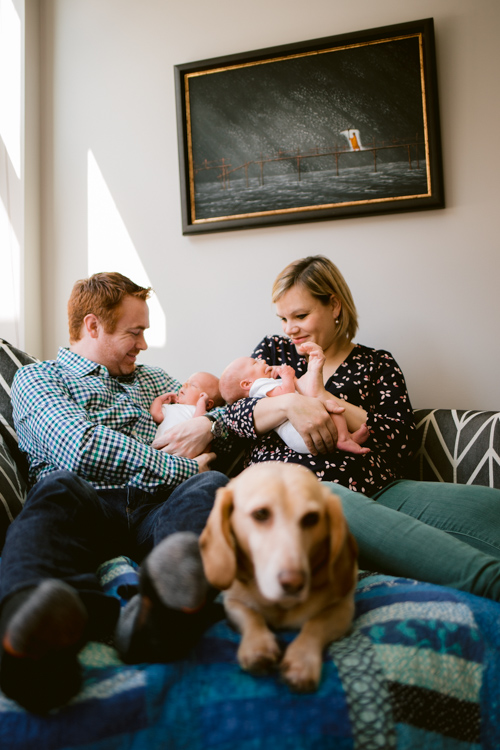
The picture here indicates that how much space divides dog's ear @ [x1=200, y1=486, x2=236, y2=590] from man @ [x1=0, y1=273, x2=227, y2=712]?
0.07 ft

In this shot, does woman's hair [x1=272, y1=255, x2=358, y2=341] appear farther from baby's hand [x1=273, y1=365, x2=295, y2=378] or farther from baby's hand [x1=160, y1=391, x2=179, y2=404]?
baby's hand [x1=160, y1=391, x2=179, y2=404]

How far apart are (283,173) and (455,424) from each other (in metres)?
1.35

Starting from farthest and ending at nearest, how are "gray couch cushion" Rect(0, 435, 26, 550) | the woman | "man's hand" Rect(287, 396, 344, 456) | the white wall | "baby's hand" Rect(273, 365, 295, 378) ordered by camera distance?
the white wall
"baby's hand" Rect(273, 365, 295, 378)
"man's hand" Rect(287, 396, 344, 456)
"gray couch cushion" Rect(0, 435, 26, 550)
the woman

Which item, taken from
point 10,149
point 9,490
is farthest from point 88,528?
point 10,149

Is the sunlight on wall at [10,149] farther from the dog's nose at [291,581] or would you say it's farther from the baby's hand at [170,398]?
the dog's nose at [291,581]

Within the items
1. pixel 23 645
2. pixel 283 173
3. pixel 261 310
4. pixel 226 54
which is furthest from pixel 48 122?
pixel 23 645

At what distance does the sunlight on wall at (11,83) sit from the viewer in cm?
256

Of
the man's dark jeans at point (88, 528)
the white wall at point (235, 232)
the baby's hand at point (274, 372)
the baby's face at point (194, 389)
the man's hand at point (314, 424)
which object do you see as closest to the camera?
the man's dark jeans at point (88, 528)

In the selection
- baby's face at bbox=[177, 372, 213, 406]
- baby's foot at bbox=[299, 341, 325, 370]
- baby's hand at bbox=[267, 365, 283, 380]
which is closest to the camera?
baby's foot at bbox=[299, 341, 325, 370]

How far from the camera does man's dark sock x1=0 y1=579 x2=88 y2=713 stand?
70cm

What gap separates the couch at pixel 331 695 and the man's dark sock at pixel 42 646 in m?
0.04

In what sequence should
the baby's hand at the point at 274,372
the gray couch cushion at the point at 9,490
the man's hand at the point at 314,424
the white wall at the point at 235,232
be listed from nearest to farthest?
1. the gray couch cushion at the point at 9,490
2. the man's hand at the point at 314,424
3. the baby's hand at the point at 274,372
4. the white wall at the point at 235,232

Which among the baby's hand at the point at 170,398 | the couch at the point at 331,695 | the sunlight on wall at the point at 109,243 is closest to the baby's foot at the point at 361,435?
the couch at the point at 331,695

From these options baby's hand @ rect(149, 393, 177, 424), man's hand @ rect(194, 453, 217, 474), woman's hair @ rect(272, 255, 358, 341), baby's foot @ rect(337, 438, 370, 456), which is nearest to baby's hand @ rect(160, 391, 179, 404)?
baby's hand @ rect(149, 393, 177, 424)
